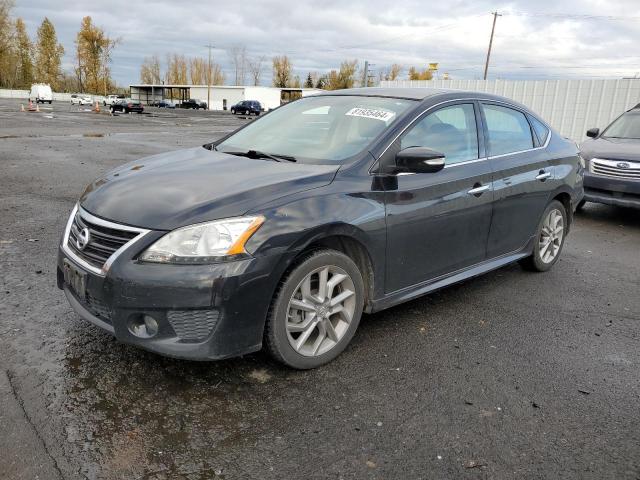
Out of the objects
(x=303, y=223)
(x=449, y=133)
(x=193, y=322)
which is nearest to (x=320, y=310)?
(x=303, y=223)

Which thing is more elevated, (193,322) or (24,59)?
(24,59)

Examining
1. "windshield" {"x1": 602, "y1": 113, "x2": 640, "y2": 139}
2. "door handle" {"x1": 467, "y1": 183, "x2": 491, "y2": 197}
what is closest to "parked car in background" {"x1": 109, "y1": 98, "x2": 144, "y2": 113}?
"windshield" {"x1": 602, "y1": 113, "x2": 640, "y2": 139}

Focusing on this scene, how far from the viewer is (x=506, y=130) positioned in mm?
4582

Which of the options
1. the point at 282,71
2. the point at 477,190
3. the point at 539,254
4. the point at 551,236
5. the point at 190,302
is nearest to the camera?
the point at 190,302

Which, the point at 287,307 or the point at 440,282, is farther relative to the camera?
the point at 440,282

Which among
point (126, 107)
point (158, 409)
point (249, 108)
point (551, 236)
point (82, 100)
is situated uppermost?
point (249, 108)

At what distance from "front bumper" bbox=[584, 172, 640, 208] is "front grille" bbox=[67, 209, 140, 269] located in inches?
273

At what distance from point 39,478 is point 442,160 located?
275cm

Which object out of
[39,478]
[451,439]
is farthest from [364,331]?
[39,478]

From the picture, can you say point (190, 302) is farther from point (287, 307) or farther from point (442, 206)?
point (442, 206)

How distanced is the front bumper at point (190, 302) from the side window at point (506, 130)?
242cm

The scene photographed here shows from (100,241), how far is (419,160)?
6.33ft

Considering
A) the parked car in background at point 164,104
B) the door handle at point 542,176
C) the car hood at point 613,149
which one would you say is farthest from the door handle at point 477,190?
the parked car in background at point 164,104

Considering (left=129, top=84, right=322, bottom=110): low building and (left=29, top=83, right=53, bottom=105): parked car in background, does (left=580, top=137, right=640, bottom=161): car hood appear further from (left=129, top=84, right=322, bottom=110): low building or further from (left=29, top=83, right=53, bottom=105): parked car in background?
(left=29, top=83, right=53, bottom=105): parked car in background
